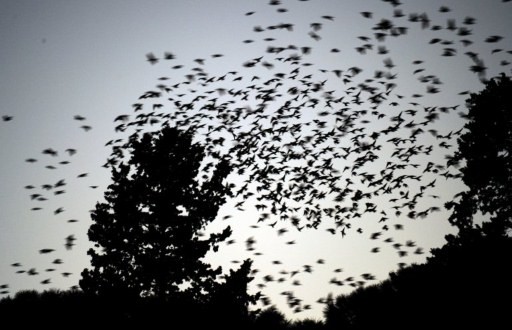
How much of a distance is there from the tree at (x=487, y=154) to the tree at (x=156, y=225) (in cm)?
1329

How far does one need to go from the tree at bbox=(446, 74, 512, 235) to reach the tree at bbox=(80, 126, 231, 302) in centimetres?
1329

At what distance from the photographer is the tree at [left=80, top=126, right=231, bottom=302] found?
1409cm

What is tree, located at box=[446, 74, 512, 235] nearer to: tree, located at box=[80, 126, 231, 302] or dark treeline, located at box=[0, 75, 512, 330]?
dark treeline, located at box=[0, 75, 512, 330]

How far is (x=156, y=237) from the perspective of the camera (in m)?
14.6

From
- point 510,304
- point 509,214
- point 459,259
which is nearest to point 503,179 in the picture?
point 509,214

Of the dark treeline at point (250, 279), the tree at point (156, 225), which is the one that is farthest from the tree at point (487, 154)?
the tree at point (156, 225)

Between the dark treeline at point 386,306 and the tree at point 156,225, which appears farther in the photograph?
the tree at point 156,225

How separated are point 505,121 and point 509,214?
5.10m

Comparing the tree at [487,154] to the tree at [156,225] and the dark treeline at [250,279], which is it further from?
the tree at [156,225]

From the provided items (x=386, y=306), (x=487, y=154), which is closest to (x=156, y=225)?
(x=386, y=306)

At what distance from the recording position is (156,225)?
1498cm

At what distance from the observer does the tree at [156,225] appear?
14086 mm

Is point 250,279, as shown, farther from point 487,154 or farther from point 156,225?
point 487,154

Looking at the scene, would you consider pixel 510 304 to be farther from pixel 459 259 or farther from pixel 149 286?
pixel 149 286
